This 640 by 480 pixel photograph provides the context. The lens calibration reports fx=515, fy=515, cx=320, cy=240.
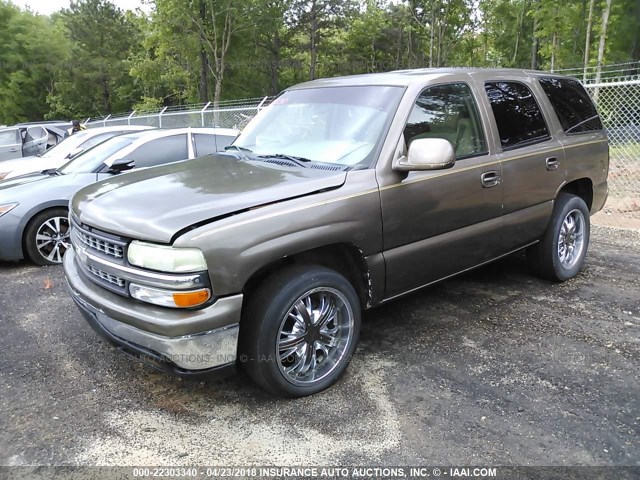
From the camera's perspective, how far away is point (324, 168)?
3.28 m

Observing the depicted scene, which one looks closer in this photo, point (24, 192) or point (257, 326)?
point (257, 326)

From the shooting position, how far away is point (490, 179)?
3.88m

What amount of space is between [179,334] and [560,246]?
12.3ft

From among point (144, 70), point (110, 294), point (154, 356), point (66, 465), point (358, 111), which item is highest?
point (144, 70)

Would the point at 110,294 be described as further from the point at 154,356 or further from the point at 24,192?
the point at 24,192

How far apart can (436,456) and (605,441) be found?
90 centimetres

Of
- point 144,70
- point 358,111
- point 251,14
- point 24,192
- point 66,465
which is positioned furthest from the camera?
point 144,70

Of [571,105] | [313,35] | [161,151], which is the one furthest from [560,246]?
[313,35]

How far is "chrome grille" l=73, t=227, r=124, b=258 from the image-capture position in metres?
2.80

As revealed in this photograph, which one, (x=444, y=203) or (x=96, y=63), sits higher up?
(x=96, y=63)

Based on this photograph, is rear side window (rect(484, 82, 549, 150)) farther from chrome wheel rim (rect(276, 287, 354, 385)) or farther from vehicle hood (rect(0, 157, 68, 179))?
vehicle hood (rect(0, 157, 68, 179))

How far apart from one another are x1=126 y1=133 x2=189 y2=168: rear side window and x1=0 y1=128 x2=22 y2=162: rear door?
33.5ft

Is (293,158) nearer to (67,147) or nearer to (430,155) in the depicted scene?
(430,155)

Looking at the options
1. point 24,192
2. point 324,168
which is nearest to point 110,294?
point 324,168
